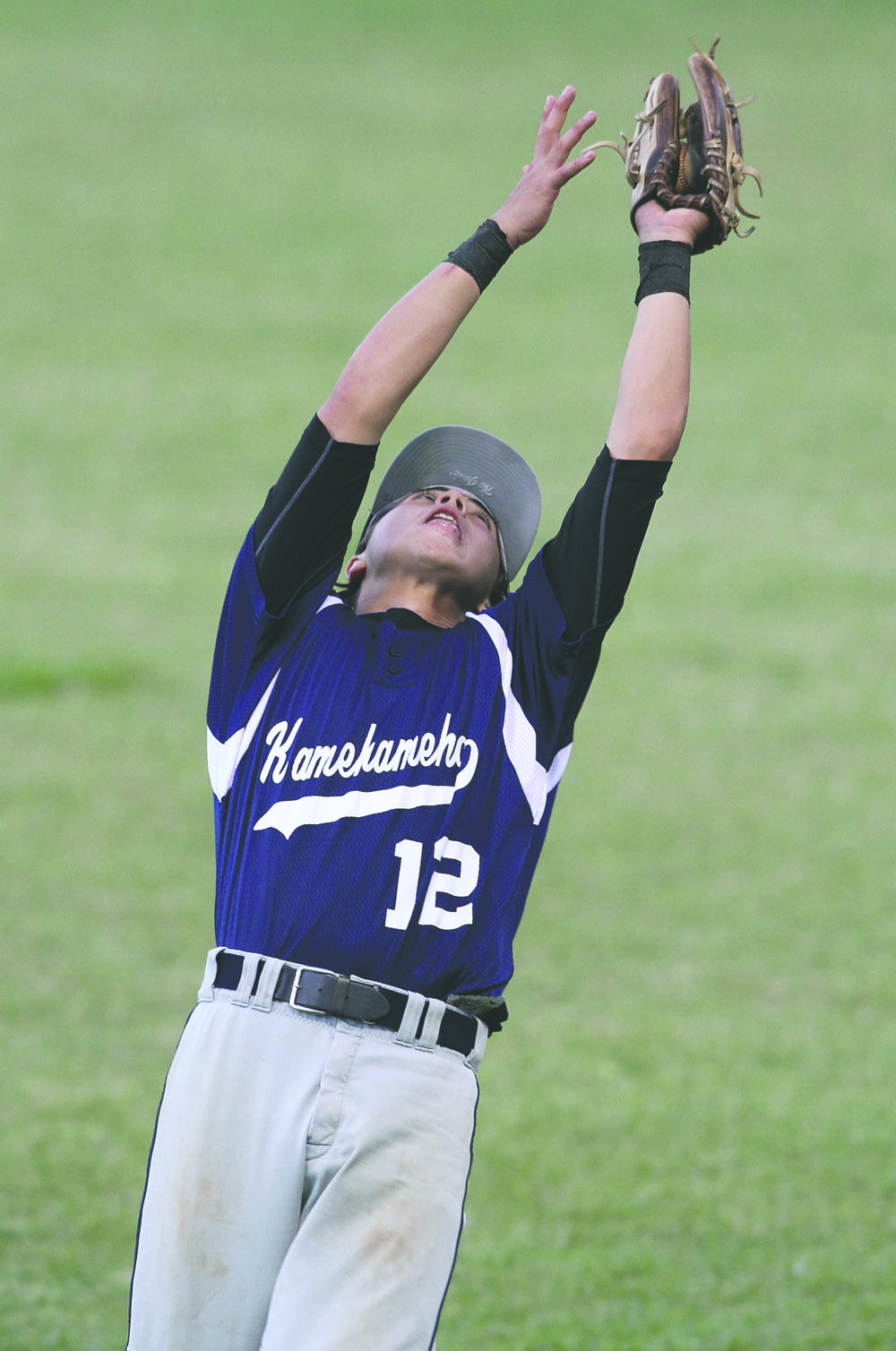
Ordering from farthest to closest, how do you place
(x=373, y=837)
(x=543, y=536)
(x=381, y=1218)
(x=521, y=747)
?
(x=543, y=536)
(x=521, y=747)
(x=373, y=837)
(x=381, y=1218)

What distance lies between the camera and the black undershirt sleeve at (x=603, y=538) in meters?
3.18

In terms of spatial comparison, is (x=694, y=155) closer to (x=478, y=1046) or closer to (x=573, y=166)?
(x=573, y=166)

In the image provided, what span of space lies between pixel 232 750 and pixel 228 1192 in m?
0.88

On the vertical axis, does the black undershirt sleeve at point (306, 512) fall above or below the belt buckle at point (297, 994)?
above

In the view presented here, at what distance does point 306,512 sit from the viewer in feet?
10.8

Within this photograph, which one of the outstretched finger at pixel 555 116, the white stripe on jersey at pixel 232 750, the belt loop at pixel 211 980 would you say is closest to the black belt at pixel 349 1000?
the belt loop at pixel 211 980

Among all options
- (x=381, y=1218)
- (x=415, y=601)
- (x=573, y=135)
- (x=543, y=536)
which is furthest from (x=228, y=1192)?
(x=543, y=536)

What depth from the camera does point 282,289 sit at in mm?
26984

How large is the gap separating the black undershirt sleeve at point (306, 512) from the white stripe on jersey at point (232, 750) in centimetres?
20

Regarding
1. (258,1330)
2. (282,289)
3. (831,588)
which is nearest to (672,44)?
(282,289)

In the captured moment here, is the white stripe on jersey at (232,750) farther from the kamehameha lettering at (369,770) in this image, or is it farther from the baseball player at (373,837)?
the kamehameha lettering at (369,770)

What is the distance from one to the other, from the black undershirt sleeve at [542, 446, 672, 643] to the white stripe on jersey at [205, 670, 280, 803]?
2.11 feet

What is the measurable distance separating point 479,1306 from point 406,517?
3.46 m

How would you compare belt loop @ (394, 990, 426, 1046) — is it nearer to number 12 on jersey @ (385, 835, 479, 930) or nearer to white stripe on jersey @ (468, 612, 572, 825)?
number 12 on jersey @ (385, 835, 479, 930)
